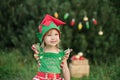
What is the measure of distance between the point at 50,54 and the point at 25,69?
2188 millimetres

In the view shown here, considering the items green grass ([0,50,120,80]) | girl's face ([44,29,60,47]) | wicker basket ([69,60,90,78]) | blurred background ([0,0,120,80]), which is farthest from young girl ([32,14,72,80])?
blurred background ([0,0,120,80])

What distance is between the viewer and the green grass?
250 inches

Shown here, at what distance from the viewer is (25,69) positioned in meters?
6.66

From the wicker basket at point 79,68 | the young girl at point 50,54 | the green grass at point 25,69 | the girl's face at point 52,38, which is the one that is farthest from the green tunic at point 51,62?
the wicker basket at point 79,68

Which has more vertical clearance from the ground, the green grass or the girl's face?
the girl's face

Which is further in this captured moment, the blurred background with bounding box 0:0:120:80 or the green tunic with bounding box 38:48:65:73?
the blurred background with bounding box 0:0:120:80

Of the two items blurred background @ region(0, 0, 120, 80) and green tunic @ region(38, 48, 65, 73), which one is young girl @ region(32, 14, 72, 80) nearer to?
green tunic @ region(38, 48, 65, 73)

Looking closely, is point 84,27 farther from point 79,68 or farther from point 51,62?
point 51,62

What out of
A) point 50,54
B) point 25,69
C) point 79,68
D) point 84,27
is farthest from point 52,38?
point 84,27

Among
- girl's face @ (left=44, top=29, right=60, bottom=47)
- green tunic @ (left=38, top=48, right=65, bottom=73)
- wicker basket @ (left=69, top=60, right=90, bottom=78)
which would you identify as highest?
girl's face @ (left=44, top=29, right=60, bottom=47)

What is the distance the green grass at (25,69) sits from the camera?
20.8 ft

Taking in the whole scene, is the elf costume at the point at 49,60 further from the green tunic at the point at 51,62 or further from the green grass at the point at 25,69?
the green grass at the point at 25,69

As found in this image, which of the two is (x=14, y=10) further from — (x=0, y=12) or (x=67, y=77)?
(x=67, y=77)

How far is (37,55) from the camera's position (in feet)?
15.2
